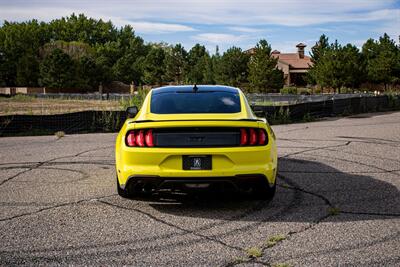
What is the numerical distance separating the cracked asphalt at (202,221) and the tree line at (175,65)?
1769 inches

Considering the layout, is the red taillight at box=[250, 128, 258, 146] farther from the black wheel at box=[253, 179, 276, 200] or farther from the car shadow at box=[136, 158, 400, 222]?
the car shadow at box=[136, 158, 400, 222]

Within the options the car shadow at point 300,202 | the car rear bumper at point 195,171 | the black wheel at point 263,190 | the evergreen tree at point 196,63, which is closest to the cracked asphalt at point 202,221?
the car shadow at point 300,202

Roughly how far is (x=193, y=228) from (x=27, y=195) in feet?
8.68

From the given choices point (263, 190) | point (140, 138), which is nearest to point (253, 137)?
point (263, 190)

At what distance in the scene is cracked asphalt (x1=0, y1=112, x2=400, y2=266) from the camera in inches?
158

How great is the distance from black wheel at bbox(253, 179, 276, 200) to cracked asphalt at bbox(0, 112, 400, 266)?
0.13 meters

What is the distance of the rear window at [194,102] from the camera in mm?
5895

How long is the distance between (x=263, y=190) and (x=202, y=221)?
0.82m

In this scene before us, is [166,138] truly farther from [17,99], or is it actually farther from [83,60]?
[83,60]

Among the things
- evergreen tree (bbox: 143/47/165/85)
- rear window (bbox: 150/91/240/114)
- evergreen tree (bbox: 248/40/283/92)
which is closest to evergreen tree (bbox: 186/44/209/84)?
evergreen tree (bbox: 143/47/165/85)

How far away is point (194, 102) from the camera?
6098mm

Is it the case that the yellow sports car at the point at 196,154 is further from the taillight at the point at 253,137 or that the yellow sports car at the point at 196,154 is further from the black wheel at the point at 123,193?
the black wheel at the point at 123,193

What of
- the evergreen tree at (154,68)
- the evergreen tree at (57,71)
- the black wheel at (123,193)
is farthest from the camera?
the evergreen tree at (154,68)

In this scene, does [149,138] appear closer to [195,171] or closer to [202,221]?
[195,171]
